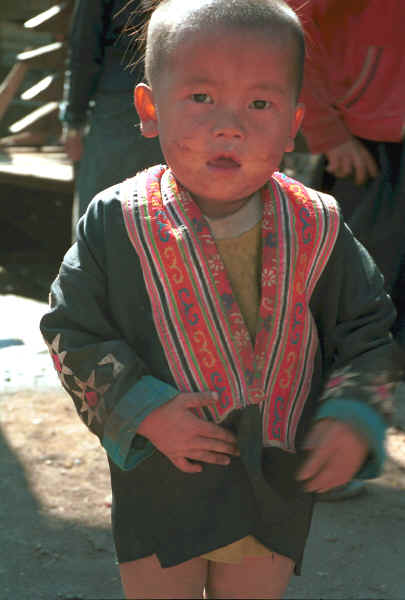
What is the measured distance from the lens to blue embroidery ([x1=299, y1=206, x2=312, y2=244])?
1.71 metres

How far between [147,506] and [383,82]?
1603mm

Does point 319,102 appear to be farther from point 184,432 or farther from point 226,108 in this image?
point 184,432

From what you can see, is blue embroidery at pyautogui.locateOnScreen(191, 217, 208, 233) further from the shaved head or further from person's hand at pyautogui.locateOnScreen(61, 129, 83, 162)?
person's hand at pyautogui.locateOnScreen(61, 129, 83, 162)

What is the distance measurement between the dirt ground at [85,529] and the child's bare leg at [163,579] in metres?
0.75

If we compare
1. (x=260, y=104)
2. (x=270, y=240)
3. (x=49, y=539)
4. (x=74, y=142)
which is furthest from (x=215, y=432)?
(x=74, y=142)

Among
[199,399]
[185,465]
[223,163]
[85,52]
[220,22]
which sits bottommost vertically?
[185,465]

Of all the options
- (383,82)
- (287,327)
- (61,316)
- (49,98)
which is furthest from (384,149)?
(49,98)

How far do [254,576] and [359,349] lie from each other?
0.49 metres

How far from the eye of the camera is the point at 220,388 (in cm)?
164

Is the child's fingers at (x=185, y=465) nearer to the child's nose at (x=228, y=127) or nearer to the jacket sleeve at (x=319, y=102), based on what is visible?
the child's nose at (x=228, y=127)

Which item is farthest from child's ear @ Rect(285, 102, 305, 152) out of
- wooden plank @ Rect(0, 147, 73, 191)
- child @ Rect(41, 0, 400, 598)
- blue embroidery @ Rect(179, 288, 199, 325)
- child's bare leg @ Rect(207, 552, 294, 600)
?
wooden plank @ Rect(0, 147, 73, 191)

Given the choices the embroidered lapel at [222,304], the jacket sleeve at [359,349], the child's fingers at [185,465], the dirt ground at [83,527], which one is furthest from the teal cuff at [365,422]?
the dirt ground at [83,527]

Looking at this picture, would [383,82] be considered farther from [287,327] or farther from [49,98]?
[49,98]

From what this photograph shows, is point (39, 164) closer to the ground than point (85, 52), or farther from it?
closer to the ground
